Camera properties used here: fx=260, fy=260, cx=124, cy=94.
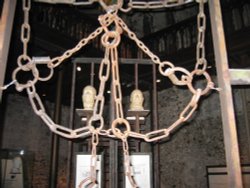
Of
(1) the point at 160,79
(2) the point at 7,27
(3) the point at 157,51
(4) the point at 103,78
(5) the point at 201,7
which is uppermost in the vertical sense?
(3) the point at 157,51

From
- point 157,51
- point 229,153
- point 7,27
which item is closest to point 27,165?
point 157,51

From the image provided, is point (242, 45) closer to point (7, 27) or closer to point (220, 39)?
point (220, 39)

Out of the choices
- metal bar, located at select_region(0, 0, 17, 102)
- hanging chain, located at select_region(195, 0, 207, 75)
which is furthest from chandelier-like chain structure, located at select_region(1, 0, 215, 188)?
metal bar, located at select_region(0, 0, 17, 102)

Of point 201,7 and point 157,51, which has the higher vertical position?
point 157,51

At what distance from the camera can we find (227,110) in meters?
1.06

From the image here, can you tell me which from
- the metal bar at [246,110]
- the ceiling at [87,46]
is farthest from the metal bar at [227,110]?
the metal bar at [246,110]

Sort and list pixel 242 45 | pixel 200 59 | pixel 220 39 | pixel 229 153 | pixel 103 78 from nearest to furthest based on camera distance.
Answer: pixel 229 153, pixel 220 39, pixel 200 59, pixel 103 78, pixel 242 45

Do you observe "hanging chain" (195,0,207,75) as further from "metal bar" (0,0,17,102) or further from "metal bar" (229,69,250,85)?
"metal bar" (0,0,17,102)

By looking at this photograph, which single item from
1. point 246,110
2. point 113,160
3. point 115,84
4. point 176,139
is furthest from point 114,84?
point 176,139

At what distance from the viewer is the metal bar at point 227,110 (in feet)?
3.26

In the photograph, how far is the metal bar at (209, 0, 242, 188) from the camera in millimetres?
995

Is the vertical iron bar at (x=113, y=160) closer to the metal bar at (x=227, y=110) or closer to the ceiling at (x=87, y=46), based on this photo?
the metal bar at (x=227, y=110)

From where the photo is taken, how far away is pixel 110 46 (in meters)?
1.47

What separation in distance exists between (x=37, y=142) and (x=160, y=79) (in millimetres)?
3808
